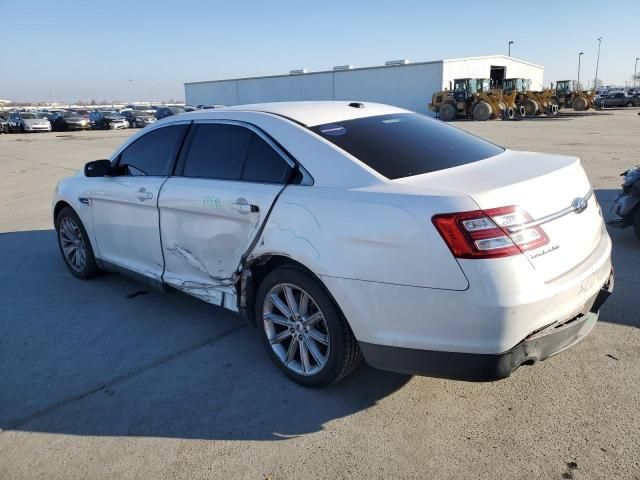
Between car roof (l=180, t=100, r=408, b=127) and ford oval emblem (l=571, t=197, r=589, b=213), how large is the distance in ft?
4.63

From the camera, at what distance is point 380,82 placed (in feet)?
169

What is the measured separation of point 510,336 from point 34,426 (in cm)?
254

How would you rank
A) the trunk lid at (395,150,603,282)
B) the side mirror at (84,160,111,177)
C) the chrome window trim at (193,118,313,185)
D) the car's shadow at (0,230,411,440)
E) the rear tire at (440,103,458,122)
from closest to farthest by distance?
the trunk lid at (395,150,603,282), the car's shadow at (0,230,411,440), the chrome window trim at (193,118,313,185), the side mirror at (84,160,111,177), the rear tire at (440,103,458,122)

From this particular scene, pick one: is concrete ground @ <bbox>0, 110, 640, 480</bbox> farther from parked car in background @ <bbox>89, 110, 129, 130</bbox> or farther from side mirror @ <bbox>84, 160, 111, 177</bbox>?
parked car in background @ <bbox>89, 110, 129, 130</bbox>

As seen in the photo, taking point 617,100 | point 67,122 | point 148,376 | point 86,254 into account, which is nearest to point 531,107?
point 617,100

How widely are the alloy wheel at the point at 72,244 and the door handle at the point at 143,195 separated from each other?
1.23 meters

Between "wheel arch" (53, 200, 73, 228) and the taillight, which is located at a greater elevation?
the taillight

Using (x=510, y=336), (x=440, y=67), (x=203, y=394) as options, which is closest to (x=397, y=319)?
(x=510, y=336)

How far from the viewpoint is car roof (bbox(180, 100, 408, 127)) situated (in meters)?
3.29

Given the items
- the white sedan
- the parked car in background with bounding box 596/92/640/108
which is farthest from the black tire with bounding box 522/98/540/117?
the white sedan

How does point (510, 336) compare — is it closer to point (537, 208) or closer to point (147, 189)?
point (537, 208)

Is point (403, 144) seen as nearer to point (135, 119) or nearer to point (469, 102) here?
point (469, 102)

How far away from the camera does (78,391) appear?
3150 mm

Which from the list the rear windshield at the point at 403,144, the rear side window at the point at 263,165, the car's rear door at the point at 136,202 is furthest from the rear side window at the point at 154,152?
the rear windshield at the point at 403,144
